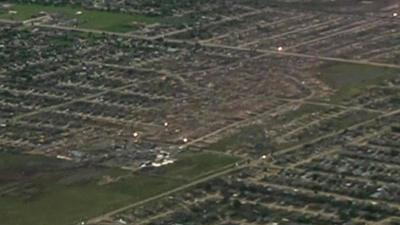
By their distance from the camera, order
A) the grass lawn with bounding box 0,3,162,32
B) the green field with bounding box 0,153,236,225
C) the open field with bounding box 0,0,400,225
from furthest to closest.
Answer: the grass lawn with bounding box 0,3,162,32
the open field with bounding box 0,0,400,225
the green field with bounding box 0,153,236,225

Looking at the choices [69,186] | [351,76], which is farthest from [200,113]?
[69,186]

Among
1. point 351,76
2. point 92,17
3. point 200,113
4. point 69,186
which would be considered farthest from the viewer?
point 92,17

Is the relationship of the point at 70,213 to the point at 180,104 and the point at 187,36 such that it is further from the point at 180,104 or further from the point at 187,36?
the point at 187,36

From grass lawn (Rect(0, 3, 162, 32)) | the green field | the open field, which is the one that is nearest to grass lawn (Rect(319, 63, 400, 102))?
the open field

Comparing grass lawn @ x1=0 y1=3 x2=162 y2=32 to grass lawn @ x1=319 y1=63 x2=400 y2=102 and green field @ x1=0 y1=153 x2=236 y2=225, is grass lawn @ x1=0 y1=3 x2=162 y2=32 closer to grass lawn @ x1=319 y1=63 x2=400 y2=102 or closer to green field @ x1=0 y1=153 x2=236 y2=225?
grass lawn @ x1=319 y1=63 x2=400 y2=102

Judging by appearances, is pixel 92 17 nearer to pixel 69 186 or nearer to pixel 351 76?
pixel 351 76

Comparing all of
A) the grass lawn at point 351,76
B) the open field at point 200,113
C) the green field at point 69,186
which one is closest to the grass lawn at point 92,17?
the open field at point 200,113
